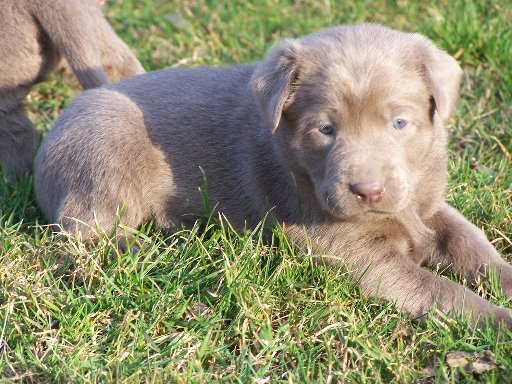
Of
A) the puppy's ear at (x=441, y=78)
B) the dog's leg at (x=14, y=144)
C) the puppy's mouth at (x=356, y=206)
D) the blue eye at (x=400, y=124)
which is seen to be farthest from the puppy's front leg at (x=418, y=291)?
the dog's leg at (x=14, y=144)

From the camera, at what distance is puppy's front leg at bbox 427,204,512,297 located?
4.64 metres

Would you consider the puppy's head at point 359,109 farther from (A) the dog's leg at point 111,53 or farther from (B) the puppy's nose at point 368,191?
(A) the dog's leg at point 111,53

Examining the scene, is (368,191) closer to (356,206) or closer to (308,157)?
(356,206)

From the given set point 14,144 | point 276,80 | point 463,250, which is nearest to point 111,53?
point 14,144

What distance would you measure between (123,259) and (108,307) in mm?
367

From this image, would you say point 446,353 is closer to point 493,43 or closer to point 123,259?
point 123,259

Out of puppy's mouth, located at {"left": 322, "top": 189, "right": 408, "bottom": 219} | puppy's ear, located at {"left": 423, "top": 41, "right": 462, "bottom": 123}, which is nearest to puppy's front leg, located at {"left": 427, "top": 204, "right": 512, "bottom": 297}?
puppy's mouth, located at {"left": 322, "top": 189, "right": 408, "bottom": 219}

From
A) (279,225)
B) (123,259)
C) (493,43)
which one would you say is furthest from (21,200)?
(493,43)

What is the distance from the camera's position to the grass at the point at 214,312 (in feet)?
12.6

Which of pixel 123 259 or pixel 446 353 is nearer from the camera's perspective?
pixel 446 353

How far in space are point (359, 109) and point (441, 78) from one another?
452 millimetres

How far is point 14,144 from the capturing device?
19.5ft

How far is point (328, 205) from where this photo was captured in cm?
424

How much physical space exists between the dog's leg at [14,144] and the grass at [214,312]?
0.22 meters
